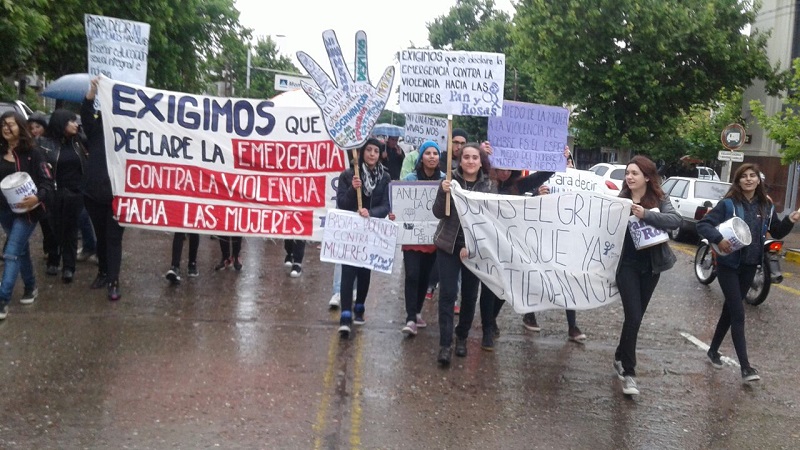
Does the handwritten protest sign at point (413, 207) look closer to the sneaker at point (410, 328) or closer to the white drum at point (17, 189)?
the sneaker at point (410, 328)

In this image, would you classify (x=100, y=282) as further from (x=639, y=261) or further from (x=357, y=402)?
(x=639, y=261)

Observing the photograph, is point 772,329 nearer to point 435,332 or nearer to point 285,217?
point 435,332

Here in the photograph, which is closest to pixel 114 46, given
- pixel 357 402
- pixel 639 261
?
pixel 357 402

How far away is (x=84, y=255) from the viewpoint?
33.9ft

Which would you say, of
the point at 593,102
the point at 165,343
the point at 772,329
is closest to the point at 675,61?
the point at 593,102

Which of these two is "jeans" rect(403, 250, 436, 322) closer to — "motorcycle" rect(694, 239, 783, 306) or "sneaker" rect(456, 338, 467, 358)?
"sneaker" rect(456, 338, 467, 358)

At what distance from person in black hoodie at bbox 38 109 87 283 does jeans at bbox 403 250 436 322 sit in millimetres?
3819

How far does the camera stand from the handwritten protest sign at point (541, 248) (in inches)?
260

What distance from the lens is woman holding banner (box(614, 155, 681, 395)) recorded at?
603 centimetres

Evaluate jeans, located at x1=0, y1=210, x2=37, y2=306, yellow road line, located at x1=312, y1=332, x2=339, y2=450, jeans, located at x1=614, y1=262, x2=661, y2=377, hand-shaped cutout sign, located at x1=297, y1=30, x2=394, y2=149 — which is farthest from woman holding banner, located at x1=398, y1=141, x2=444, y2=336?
jeans, located at x1=0, y1=210, x2=37, y2=306

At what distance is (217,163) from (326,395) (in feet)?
10.2

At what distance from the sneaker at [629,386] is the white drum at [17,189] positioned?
16.3 ft

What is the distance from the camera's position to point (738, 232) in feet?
21.0

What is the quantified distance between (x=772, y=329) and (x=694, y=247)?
8919 millimetres
